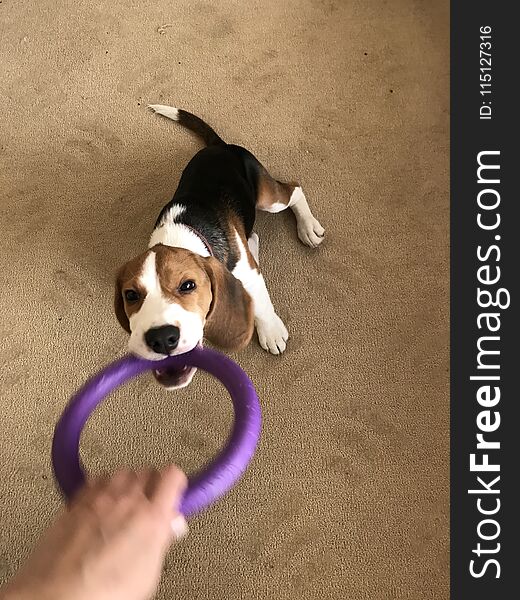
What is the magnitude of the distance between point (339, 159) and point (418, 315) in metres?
0.83

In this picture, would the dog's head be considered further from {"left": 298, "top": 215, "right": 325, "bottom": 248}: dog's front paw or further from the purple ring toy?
{"left": 298, "top": 215, "right": 325, "bottom": 248}: dog's front paw

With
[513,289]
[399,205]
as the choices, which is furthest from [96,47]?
[513,289]

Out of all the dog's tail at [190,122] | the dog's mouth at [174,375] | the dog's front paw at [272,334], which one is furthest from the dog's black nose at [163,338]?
the dog's tail at [190,122]

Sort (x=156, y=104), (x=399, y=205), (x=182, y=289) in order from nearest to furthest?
(x=182, y=289) → (x=399, y=205) → (x=156, y=104)

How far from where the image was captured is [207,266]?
207 cm

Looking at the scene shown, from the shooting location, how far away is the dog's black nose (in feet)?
6.01

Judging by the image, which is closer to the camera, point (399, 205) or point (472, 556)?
point (472, 556)

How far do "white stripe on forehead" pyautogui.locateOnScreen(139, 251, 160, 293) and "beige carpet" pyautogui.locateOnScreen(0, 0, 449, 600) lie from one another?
0.71 meters

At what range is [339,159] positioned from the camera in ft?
9.77

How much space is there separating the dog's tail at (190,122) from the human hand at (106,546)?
2030 millimetres

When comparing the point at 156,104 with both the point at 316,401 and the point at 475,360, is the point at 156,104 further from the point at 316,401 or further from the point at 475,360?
the point at 475,360

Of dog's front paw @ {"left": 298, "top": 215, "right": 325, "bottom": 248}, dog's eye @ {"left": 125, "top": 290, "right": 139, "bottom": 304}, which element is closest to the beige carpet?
dog's front paw @ {"left": 298, "top": 215, "right": 325, "bottom": 248}

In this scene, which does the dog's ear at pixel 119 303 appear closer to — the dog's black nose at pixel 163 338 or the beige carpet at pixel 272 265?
the dog's black nose at pixel 163 338

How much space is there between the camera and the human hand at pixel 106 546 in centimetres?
102
